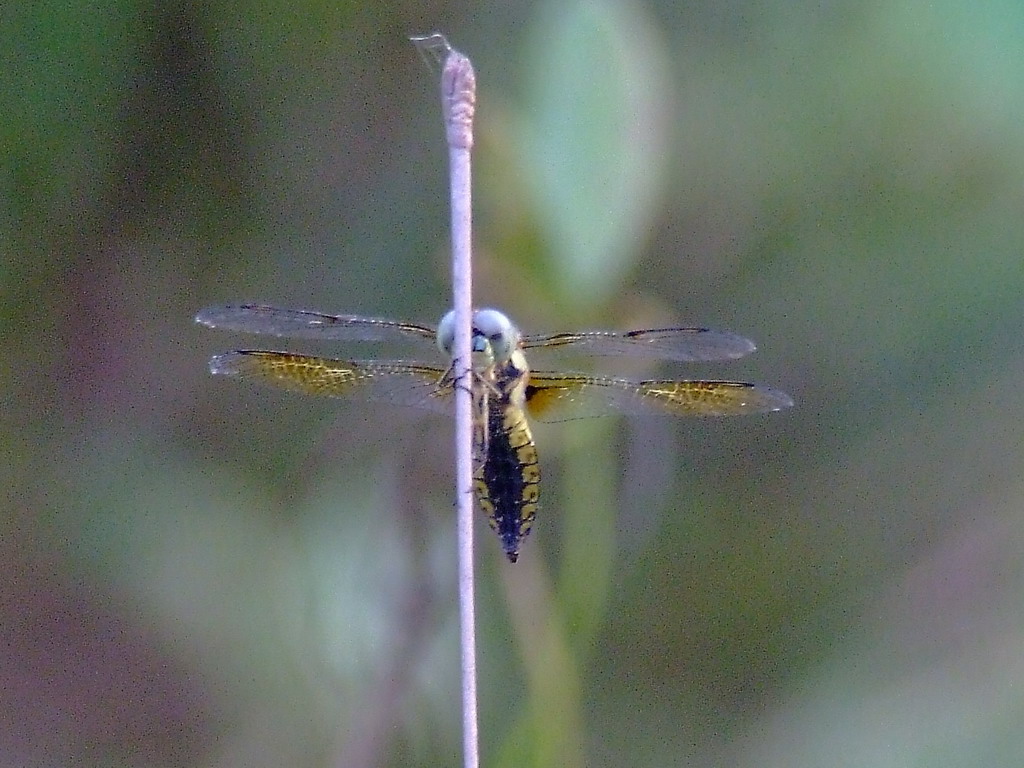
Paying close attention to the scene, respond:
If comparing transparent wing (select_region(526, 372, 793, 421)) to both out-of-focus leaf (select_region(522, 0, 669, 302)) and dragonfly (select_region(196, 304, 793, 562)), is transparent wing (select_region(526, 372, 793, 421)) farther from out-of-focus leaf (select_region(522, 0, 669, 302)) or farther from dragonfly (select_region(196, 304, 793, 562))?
out-of-focus leaf (select_region(522, 0, 669, 302))

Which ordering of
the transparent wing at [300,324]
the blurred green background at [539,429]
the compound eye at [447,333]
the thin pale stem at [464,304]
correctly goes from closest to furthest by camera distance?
the thin pale stem at [464,304] < the compound eye at [447,333] < the transparent wing at [300,324] < the blurred green background at [539,429]

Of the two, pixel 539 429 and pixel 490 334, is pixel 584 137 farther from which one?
pixel 539 429

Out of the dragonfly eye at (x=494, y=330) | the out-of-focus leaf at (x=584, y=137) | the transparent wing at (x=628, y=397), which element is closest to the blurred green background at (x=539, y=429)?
the out-of-focus leaf at (x=584, y=137)

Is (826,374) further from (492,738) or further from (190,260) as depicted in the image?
(190,260)

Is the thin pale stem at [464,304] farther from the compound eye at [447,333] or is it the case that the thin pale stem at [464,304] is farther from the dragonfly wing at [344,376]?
the dragonfly wing at [344,376]

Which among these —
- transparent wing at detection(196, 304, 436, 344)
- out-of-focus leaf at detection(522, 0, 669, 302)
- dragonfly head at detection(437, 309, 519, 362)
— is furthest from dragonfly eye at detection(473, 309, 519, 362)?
out-of-focus leaf at detection(522, 0, 669, 302)

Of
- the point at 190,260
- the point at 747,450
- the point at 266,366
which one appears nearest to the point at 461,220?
the point at 266,366
